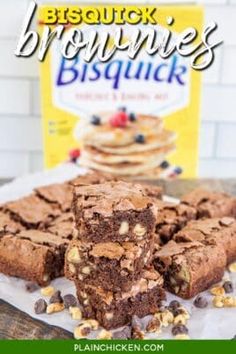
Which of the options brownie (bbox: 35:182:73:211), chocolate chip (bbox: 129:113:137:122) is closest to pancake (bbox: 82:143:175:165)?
chocolate chip (bbox: 129:113:137:122)

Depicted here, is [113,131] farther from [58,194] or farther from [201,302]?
[201,302]

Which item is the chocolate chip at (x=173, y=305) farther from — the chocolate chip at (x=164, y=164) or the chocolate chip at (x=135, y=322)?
the chocolate chip at (x=164, y=164)

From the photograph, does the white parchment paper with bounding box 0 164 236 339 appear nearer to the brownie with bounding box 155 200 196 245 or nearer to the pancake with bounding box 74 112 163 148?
the brownie with bounding box 155 200 196 245

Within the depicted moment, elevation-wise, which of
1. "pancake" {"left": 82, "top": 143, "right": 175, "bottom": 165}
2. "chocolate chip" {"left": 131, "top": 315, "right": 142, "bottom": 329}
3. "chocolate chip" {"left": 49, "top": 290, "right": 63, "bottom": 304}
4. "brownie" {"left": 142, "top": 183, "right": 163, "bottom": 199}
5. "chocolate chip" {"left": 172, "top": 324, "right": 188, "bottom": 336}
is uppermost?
"pancake" {"left": 82, "top": 143, "right": 175, "bottom": 165}

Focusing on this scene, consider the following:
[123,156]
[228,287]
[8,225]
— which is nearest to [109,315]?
[228,287]

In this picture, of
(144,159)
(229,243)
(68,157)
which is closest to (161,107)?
(144,159)

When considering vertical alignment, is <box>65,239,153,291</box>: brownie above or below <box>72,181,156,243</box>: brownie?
below
